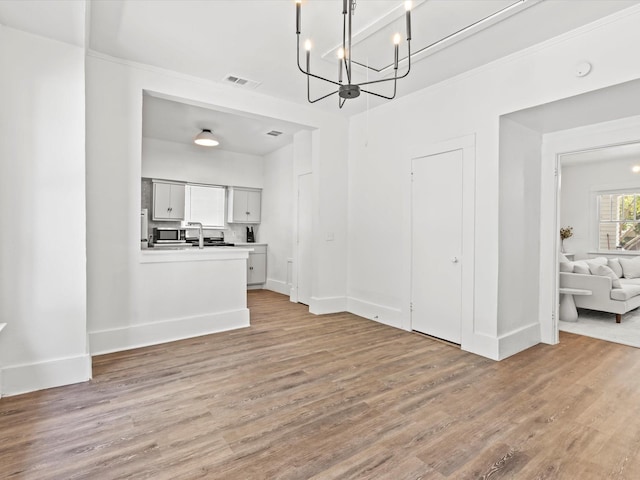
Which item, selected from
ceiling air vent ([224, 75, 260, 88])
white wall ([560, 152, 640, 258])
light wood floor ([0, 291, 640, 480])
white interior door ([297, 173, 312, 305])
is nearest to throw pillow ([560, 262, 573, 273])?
light wood floor ([0, 291, 640, 480])

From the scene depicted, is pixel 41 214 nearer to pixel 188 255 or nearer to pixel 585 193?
pixel 188 255

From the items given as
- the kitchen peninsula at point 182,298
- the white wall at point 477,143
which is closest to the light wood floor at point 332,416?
the kitchen peninsula at point 182,298

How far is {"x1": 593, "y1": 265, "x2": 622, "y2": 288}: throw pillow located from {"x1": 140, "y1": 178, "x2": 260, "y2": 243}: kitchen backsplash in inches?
242

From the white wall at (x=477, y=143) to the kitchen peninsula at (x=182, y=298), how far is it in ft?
5.94

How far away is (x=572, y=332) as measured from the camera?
4215mm

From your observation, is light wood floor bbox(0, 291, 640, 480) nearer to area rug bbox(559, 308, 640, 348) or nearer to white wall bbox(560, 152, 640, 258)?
area rug bbox(559, 308, 640, 348)

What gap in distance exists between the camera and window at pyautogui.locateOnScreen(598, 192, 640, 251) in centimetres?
704

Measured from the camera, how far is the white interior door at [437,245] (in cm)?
370

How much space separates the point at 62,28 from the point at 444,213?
3.72m

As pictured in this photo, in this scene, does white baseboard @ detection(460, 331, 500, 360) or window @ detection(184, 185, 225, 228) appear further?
window @ detection(184, 185, 225, 228)

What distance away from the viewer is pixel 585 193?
750cm

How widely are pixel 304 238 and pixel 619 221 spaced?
668 cm

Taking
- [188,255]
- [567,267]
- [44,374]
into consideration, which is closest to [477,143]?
[567,267]

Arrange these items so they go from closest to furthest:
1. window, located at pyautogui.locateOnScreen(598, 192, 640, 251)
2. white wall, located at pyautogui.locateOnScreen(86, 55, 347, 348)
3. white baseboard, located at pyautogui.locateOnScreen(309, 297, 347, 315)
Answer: white wall, located at pyautogui.locateOnScreen(86, 55, 347, 348)
white baseboard, located at pyautogui.locateOnScreen(309, 297, 347, 315)
window, located at pyautogui.locateOnScreen(598, 192, 640, 251)
